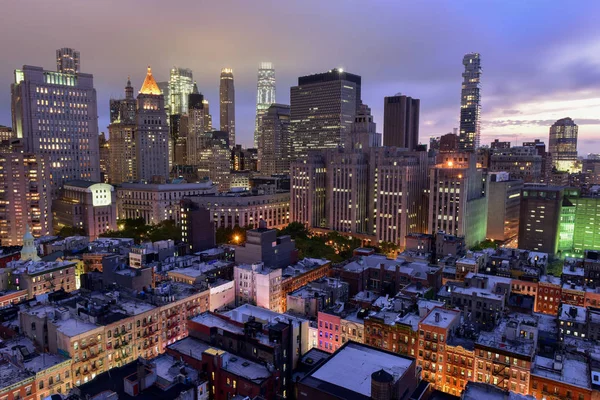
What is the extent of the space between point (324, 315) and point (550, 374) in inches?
1808

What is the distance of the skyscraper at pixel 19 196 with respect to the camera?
19088cm

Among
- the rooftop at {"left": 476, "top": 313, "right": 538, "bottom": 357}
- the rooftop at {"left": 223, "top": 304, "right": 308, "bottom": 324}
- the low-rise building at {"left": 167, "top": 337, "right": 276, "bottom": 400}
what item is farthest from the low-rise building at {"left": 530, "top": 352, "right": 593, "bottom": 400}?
the low-rise building at {"left": 167, "top": 337, "right": 276, "bottom": 400}

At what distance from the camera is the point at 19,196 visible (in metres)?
194

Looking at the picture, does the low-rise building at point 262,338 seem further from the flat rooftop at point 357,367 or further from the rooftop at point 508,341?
the rooftop at point 508,341

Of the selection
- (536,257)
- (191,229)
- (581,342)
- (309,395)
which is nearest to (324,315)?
(309,395)

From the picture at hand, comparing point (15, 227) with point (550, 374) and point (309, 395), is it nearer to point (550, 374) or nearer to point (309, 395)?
point (309, 395)

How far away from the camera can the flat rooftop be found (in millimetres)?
61688

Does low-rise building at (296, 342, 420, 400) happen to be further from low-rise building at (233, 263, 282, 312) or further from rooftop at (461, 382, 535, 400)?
low-rise building at (233, 263, 282, 312)

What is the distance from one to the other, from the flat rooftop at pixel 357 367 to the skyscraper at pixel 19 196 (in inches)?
7122

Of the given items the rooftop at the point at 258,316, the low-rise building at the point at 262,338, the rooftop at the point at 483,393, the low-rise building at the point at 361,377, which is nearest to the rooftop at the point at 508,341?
the rooftop at the point at 483,393

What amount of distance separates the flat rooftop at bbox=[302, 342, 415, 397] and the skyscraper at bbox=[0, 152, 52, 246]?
181 meters

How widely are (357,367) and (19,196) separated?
7489 inches

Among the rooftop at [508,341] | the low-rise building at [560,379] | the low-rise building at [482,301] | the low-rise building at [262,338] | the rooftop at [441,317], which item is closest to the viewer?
the low-rise building at [560,379]

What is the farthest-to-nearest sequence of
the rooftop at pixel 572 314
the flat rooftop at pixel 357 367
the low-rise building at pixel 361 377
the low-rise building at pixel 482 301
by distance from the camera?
the low-rise building at pixel 482 301 < the rooftop at pixel 572 314 < the flat rooftop at pixel 357 367 < the low-rise building at pixel 361 377
